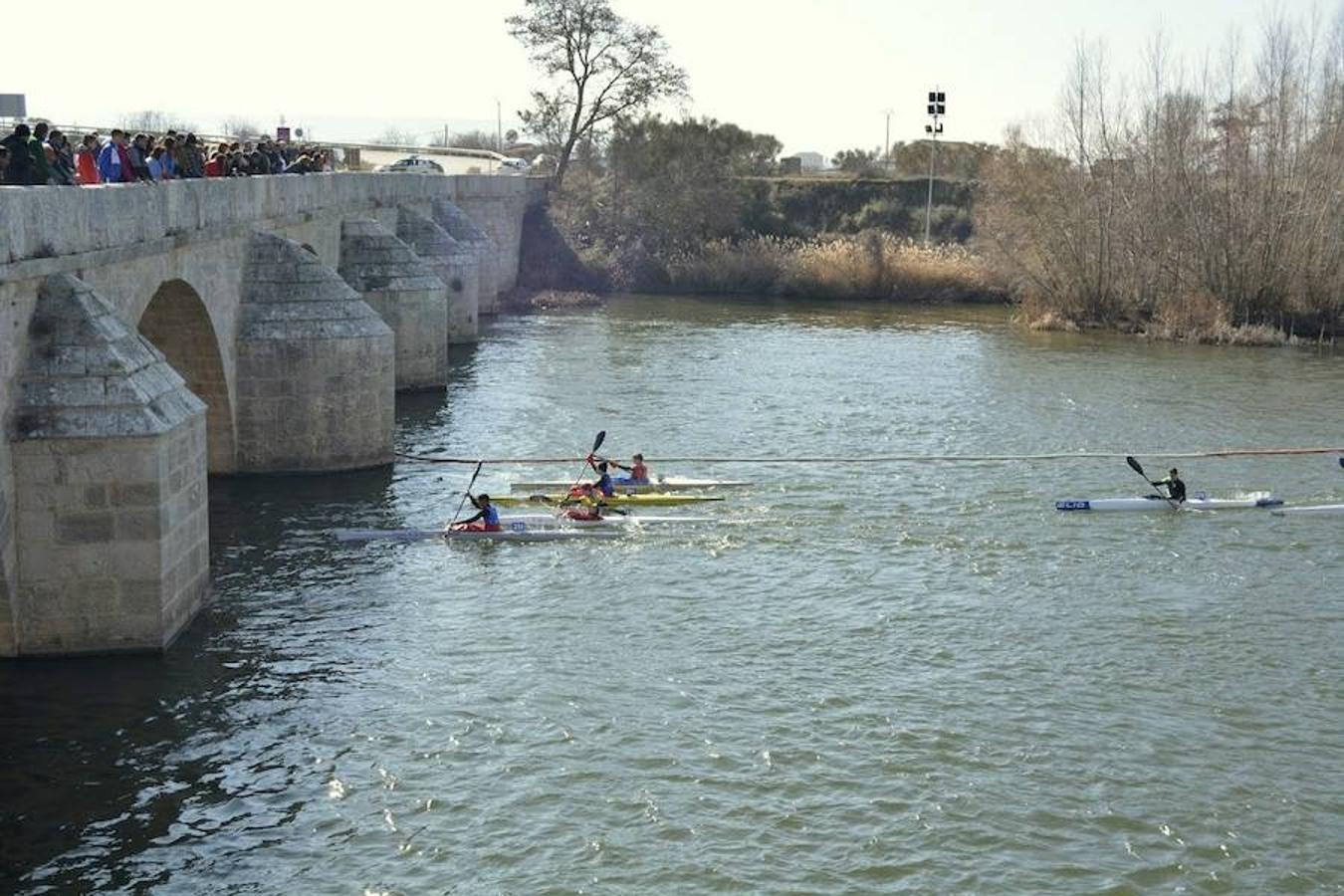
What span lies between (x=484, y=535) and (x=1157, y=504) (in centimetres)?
1002

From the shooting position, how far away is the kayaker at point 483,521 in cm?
2228

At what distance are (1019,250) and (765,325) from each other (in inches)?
362

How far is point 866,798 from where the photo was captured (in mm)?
13969

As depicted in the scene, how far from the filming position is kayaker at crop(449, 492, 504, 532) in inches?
877

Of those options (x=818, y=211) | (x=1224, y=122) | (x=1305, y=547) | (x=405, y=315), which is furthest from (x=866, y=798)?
(x=818, y=211)

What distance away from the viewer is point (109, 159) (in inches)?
803

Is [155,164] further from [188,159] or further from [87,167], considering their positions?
[188,159]

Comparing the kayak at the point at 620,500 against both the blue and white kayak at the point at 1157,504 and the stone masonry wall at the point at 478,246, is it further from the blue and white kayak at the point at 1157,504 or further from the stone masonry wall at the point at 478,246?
the stone masonry wall at the point at 478,246

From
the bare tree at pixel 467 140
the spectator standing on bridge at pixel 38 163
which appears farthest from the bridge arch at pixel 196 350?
the bare tree at pixel 467 140

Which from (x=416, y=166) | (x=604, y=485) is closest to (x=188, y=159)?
(x=604, y=485)

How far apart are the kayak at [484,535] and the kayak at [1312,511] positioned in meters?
9.99

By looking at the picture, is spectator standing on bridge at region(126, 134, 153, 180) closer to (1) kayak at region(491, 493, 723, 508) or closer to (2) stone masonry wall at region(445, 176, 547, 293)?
(1) kayak at region(491, 493, 723, 508)

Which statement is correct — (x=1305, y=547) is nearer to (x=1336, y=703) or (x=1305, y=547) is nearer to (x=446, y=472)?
(x=1336, y=703)

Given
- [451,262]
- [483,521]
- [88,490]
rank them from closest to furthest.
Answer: [88,490], [483,521], [451,262]
